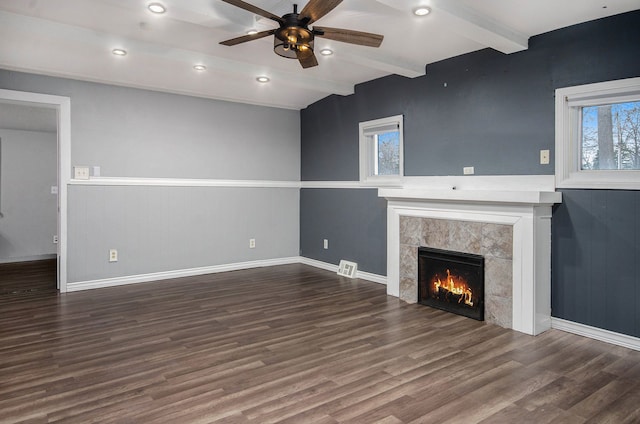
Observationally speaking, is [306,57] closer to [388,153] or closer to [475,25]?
[475,25]

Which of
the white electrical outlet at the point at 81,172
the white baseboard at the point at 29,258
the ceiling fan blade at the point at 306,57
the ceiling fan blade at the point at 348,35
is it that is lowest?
the white baseboard at the point at 29,258

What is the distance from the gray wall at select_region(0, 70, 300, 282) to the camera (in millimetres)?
4816

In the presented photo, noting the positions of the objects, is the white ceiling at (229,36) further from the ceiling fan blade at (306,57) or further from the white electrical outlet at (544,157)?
the white electrical outlet at (544,157)

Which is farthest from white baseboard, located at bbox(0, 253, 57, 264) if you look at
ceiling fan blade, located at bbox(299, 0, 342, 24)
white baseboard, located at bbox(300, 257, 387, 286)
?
ceiling fan blade, located at bbox(299, 0, 342, 24)

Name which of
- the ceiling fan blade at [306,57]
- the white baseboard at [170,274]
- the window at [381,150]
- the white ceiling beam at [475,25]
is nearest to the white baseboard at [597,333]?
the window at [381,150]

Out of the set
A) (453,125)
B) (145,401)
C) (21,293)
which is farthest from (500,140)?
(21,293)

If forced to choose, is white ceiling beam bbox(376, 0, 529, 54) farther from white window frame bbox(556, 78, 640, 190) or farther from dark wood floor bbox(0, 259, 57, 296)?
dark wood floor bbox(0, 259, 57, 296)

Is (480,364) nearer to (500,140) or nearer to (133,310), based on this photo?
→ (500,140)

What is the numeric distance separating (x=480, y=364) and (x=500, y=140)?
83.3 inches

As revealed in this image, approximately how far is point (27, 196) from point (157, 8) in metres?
5.64

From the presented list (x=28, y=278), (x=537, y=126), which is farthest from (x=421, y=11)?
(x=28, y=278)

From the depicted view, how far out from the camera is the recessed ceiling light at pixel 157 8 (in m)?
2.95

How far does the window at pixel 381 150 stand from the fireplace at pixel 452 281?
123 cm

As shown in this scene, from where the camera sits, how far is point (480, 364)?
2.82 meters
